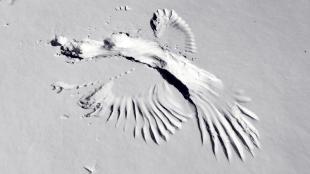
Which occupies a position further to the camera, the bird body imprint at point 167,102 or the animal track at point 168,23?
the animal track at point 168,23

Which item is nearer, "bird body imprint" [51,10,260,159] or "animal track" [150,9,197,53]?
"bird body imprint" [51,10,260,159]

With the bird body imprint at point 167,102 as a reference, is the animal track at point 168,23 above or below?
above

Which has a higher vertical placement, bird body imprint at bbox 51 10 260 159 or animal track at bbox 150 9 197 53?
animal track at bbox 150 9 197 53

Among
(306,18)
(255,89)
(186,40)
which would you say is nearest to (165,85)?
(186,40)

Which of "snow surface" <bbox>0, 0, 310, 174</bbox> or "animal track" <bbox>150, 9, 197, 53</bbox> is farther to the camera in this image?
"animal track" <bbox>150, 9, 197, 53</bbox>

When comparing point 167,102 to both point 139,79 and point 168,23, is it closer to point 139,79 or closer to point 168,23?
point 139,79

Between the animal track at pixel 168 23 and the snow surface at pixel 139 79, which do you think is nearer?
the snow surface at pixel 139 79

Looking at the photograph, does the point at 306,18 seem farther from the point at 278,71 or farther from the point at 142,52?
the point at 142,52

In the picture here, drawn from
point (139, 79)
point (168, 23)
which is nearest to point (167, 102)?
point (139, 79)
